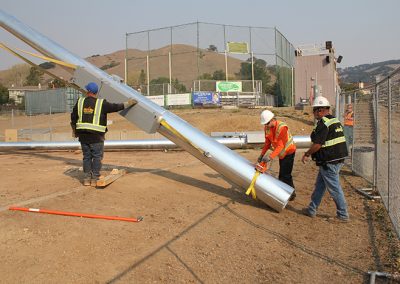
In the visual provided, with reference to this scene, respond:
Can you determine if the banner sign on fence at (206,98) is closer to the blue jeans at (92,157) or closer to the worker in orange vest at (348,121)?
the worker in orange vest at (348,121)

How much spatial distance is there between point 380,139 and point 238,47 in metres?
26.7

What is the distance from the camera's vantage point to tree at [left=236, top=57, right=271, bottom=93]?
33.6 m

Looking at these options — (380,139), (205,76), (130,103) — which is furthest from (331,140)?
(205,76)

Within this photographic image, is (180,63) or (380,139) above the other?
(180,63)

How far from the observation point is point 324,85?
106 ft

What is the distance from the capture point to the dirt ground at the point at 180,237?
13.8ft

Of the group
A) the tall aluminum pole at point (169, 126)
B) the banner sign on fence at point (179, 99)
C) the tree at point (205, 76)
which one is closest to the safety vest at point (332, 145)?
the tall aluminum pole at point (169, 126)

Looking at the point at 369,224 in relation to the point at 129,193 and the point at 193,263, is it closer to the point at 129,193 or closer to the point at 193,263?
the point at 193,263

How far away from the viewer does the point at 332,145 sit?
20.6ft

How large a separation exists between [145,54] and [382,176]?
29.7m

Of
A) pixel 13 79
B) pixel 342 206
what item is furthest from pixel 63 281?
pixel 13 79

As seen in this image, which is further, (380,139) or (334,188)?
(380,139)

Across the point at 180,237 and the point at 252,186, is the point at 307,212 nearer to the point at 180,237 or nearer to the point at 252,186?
the point at 252,186

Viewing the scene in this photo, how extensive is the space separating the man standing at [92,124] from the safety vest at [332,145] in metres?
3.22
